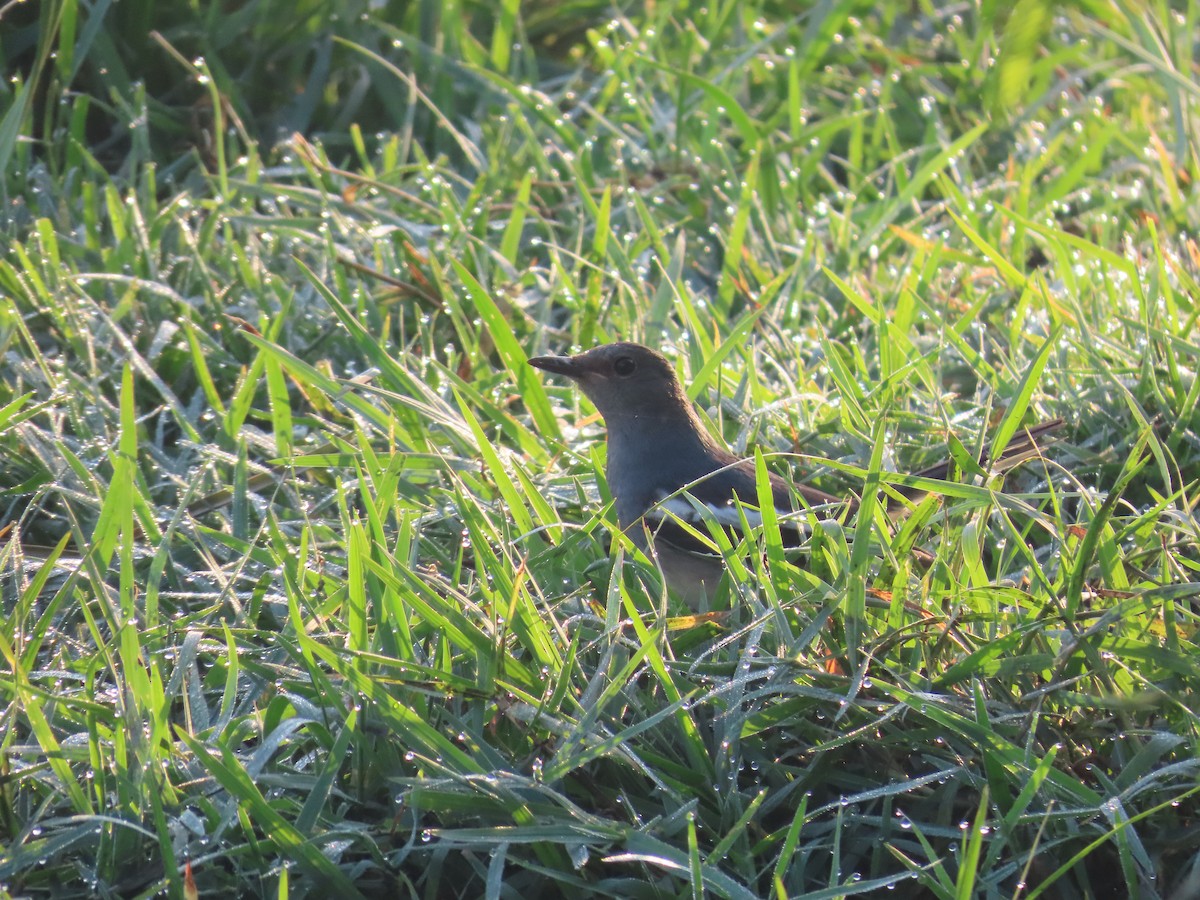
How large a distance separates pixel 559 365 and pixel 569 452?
224 millimetres

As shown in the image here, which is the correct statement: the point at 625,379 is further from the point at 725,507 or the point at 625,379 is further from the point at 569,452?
the point at 725,507

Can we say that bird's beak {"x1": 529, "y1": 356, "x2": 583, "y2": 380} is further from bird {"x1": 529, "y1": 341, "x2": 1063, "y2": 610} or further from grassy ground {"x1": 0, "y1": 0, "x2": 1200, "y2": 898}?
grassy ground {"x1": 0, "y1": 0, "x2": 1200, "y2": 898}

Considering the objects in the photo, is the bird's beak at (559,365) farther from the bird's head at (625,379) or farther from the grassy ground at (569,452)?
the grassy ground at (569,452)

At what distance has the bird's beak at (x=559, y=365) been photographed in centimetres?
348

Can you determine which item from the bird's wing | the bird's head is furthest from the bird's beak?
the bird's wing

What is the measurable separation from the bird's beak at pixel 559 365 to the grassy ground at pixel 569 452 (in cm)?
13

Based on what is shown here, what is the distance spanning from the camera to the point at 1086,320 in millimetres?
3793

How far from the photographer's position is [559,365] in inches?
138

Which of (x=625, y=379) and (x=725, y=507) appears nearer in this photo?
(x=725, y=507)

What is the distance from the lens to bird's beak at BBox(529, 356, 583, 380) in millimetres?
3482

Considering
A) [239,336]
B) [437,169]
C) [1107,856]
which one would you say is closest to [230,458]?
[239,336]

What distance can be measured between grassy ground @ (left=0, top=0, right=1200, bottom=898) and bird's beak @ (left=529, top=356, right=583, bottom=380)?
0.43 ft

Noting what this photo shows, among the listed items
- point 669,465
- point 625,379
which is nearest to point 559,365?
point 625,379

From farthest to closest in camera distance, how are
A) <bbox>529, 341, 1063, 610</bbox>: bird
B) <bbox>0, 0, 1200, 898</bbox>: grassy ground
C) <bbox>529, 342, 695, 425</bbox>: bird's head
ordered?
<bbox>529, 342, 695, 425</bbox>: bird's head, <bbox>529, 341, 1063, 610</bbox>: bird, <bbox>0, 0, 1200, 898</bbox>: grassy ground
